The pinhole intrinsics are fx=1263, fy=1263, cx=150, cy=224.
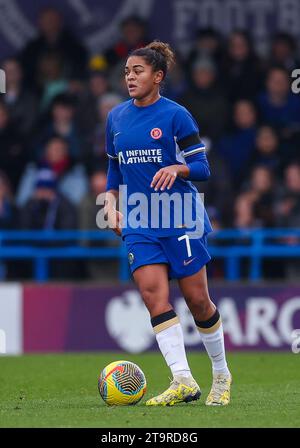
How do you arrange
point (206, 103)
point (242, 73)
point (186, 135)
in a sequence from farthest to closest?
1. point (242, 73)
2. point (206, 103)
3. point (186, 135)

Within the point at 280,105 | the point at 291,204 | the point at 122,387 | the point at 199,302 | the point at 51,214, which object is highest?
the point at 280,105

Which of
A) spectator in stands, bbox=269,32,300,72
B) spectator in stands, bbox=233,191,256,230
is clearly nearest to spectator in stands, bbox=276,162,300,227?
spectator in stands, bbox=233,191,256,230

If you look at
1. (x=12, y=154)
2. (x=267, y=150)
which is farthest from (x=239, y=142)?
(x=12, y=154)

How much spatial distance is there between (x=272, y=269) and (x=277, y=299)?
52cm

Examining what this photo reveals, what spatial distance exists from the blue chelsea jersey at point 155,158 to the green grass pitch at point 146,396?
1273 mm

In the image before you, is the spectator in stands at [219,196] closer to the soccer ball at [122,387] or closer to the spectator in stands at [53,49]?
the spectator in stands at [53,49]

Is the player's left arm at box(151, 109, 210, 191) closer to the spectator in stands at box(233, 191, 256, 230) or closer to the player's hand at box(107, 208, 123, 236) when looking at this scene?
the player's hand at box(107, 208, 123, 236)

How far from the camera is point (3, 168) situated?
16.8m

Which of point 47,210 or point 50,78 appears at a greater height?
point 50,78

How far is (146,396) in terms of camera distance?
9.59 metres

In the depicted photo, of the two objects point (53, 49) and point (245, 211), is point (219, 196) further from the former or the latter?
point (53, 49)

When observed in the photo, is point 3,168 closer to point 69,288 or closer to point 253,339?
point 69,288

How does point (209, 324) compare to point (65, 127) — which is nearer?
point (209, 324)

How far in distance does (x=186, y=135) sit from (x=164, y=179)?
18.5 inches
